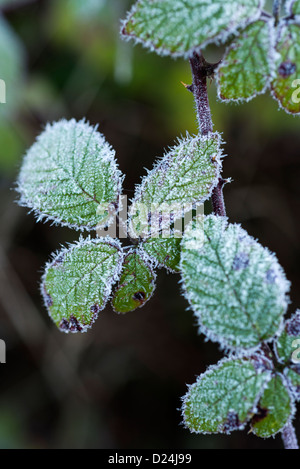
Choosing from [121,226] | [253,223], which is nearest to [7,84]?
[253,223]

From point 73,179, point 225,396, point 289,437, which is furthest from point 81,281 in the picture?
point 289,437

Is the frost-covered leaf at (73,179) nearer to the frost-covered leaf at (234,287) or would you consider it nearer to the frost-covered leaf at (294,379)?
the frost-covered leaf at (234,287)

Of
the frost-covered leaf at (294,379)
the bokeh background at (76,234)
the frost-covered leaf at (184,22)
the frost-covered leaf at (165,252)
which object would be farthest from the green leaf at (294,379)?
the bokeh background at (76,234)

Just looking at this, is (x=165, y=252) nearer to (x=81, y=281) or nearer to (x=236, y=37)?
(x=81, y=281)

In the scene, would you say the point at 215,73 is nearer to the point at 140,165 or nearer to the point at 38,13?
the point at 140,165

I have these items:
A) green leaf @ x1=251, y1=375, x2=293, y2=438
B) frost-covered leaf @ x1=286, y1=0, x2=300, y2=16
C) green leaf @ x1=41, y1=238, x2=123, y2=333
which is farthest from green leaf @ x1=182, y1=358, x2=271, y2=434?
frost-covered leaf @ x1=286, y1=0, x2=300, y2=16
